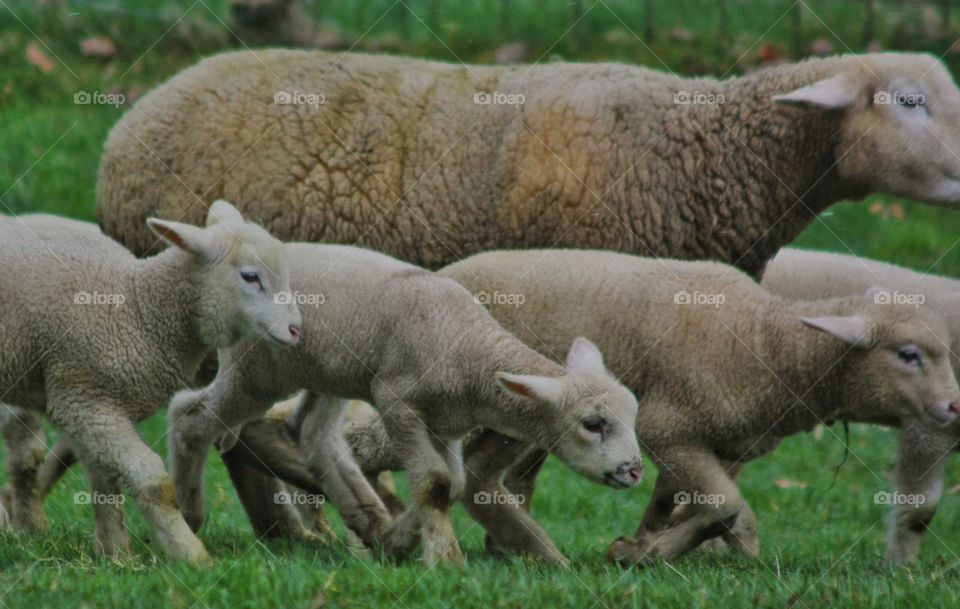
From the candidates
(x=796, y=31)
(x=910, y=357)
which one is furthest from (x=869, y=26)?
(x=910, y=357)

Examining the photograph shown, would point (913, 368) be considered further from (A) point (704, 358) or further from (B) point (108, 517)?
(B) point (108, 517)

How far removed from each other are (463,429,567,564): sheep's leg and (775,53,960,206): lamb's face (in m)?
2.08

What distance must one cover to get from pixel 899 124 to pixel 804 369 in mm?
1389

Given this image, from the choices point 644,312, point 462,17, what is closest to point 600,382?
point 644,312

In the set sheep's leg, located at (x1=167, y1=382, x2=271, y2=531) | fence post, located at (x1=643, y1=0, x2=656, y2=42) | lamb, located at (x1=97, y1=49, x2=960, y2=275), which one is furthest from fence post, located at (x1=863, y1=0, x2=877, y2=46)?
sheep's leg, located at (x1=167, y1=382, x2=271, y2=531)

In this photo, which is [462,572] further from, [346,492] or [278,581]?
[346,492]

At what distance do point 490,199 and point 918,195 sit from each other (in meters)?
1.98

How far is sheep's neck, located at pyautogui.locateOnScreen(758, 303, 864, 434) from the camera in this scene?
775cm

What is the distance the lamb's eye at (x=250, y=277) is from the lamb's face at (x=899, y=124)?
2.74m

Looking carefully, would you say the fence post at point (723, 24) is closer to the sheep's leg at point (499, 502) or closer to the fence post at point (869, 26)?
the fence post at point (869, 26)

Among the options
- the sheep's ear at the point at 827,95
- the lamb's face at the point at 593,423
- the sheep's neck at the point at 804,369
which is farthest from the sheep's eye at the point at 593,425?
the sheep's ear at the point at 827,95

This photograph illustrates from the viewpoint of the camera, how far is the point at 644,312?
775cm

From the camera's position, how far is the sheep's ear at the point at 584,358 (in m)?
7.20

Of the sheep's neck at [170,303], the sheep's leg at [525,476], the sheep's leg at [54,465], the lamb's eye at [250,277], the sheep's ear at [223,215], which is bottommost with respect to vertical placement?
the sheep's leg at [54,465]
